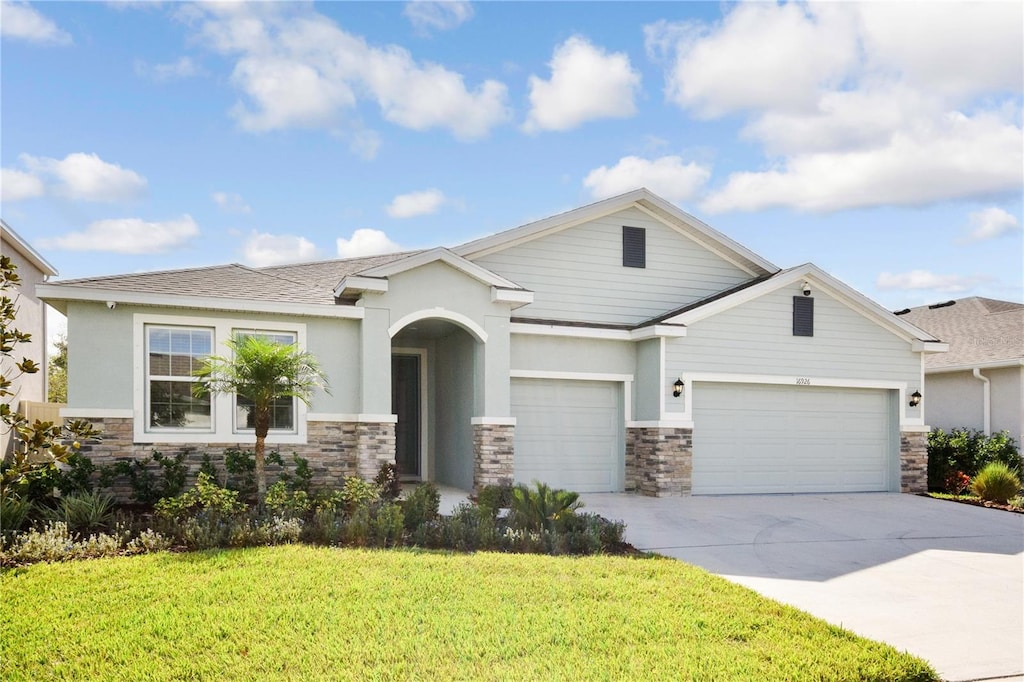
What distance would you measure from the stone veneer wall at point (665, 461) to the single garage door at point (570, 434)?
573 millimetres

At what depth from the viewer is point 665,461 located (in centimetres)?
1320

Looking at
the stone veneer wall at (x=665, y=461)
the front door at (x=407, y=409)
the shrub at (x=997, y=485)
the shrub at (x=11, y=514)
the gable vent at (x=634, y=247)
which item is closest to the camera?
the shrub at (x=11, y=514)

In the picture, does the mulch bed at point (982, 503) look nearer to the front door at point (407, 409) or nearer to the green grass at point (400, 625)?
the green grass at point (400, 625)

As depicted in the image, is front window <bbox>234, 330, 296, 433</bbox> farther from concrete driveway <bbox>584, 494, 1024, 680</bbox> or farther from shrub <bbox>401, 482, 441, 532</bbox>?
concrete driveway <bbox>584, 494, 1024, 680</bbox>

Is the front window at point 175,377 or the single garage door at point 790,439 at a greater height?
the front window at point 175,377

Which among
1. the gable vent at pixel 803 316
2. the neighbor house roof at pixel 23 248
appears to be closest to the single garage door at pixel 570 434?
the gable vent at pixel 803 316

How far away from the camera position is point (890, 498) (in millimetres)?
14062

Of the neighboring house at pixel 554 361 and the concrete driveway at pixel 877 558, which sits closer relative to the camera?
the concrete driveway at pixel 877 558

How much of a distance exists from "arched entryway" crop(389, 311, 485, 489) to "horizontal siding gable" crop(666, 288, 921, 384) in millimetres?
3806

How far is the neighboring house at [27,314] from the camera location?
16438 millimetres

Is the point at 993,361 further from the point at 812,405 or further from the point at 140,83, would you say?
the point at 140,83

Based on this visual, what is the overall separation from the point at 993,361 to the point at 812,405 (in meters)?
5.33

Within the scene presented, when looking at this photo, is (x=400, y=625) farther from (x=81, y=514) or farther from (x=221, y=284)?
(x=221, y=284)

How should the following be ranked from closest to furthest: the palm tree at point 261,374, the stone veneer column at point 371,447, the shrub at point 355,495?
the palm tree at point 261,374
the shrub at point 355,495
the stone veneer column at point 371,447
